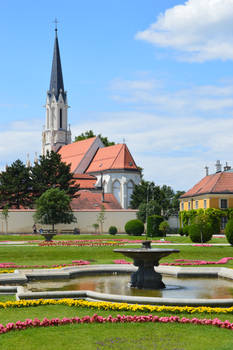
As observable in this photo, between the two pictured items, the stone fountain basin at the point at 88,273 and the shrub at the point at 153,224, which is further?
the shrub at the point at 153,224

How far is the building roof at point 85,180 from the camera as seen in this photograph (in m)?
82.2

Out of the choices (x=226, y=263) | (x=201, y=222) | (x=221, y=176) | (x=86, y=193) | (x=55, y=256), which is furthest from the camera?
(x=86, y=193)

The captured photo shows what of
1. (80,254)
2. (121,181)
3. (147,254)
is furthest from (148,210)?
(147,254)

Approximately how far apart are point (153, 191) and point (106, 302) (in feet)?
212

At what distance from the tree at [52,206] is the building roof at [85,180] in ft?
86.0

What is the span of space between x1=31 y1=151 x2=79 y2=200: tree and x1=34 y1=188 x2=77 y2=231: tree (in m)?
8.48

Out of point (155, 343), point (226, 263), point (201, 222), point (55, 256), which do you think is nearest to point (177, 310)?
point (155, 343)

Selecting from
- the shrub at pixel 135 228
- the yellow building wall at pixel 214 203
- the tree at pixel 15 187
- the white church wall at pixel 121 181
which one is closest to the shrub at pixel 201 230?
the shrub at pixel 135 228

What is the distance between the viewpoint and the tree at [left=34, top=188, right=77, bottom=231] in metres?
54.7

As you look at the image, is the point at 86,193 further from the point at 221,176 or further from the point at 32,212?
the point at 221,176

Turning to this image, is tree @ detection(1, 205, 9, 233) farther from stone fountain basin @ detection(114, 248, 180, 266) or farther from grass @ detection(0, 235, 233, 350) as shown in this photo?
grass @ detection(0, 235, 233, 350)

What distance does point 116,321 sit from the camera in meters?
9.44

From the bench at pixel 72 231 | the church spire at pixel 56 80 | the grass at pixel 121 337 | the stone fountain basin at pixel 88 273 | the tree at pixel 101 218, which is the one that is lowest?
the grass at pixel 121 337

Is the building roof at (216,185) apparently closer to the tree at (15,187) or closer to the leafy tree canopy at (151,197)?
the leafy tree canopy at (151,197)
